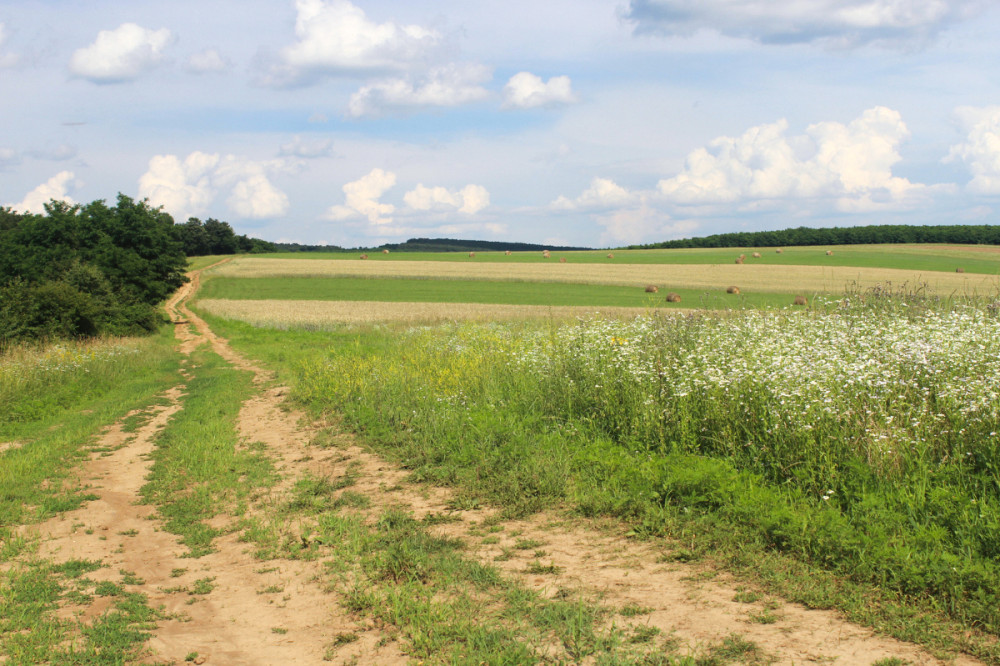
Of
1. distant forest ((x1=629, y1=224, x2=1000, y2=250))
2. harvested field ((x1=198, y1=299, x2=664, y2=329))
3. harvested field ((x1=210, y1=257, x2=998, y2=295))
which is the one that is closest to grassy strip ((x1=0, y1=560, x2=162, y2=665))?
harvested field ((x1=198, y1=299, x2=664, y2=329))

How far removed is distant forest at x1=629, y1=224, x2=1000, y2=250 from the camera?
319ft

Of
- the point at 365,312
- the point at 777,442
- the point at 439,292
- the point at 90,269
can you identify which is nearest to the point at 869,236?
the point at 439,292

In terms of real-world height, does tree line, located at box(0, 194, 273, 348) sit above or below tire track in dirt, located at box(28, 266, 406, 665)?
above

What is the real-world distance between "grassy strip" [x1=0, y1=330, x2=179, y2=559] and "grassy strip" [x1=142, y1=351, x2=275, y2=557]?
1020 mm

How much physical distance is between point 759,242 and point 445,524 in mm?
119807

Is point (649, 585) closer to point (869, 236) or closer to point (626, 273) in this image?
point (626, 273)

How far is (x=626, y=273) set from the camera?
65250 mm

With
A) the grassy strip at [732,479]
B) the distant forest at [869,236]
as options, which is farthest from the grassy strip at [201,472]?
the distant forest at [869,236]

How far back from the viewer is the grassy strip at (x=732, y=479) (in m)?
4.62

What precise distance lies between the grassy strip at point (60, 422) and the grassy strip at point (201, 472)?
3.35 ft

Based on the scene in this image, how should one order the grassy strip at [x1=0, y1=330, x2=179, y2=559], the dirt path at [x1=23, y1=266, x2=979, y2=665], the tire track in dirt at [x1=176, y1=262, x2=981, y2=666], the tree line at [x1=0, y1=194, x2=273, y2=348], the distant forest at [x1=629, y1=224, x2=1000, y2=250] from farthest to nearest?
the distant forest at [x1=629, y1=224, x2=1000, y2=250], the tree line at [x1=0, y1=194, x2=273, y2=348], the grassy strip at [x1=0, y1=330, x2=179, y2=559], the dirt path at [x1=23, y1=266, x2=979, y2=665], the tire track in dirt at [x1=176, y1=262, x2=981, y2=666]

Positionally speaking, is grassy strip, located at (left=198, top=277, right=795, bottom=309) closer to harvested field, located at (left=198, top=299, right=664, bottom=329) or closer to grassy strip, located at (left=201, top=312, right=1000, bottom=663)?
harvested field, located at (left=198, top=299, right=664, bottom=329)

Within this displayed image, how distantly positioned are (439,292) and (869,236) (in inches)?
3321

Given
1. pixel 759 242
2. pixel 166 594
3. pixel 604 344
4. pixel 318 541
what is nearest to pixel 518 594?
pixel 318 541
